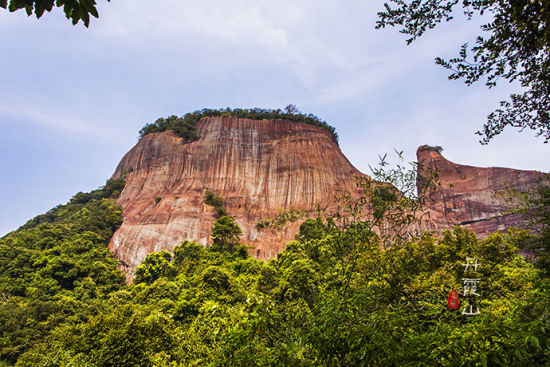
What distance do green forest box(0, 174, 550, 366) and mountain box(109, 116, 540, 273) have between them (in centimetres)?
498

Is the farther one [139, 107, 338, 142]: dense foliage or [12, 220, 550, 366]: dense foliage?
[139, 107, 338, 142]: dense foliage

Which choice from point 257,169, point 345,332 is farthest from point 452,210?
point 345,332

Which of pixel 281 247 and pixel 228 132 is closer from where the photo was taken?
pixel 281 247

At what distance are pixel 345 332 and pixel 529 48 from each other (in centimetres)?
421

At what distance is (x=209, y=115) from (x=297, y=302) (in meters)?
56.2

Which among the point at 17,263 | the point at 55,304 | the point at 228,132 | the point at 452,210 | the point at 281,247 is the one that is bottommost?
the point at 55,304

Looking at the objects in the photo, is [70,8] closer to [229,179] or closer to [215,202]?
[215,202]

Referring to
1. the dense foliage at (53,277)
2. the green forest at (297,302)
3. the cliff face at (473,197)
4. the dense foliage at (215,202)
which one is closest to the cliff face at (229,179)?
the dense foliage at (215,202)

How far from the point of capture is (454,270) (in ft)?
46.4

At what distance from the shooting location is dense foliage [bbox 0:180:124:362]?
21.2m

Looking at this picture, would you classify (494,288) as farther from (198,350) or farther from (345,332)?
(345,332)

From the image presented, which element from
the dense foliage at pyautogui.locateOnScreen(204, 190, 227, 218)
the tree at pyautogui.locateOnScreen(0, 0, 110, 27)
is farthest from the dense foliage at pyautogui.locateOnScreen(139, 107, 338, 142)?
the tree at pyautogui.locateOnScreen(0, 0, 110, 27)

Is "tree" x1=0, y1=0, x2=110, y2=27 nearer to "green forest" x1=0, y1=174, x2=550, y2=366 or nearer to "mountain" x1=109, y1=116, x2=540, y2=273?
"green forest" x1=0, y1=174, x2=550, y2=366

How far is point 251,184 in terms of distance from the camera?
5191 cm
